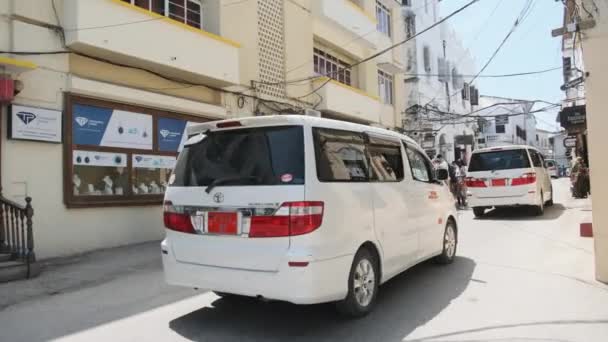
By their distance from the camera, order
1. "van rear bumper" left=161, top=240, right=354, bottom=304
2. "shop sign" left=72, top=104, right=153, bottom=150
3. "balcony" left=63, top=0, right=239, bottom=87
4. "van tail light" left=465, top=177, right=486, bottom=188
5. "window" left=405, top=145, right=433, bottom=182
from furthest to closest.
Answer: "van tail light" left=465, top=177, right=486, bottom=188
"shop sign" left=72, top=104, right=153, bottom=150
"balcony" left=63, top=0, right=239, bottom=87
"window" left=405, top=145, right=433, bottom=182
"van rear bumper" left=161, top=240, right=354, bottom=304

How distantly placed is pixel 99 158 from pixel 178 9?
4.53 m

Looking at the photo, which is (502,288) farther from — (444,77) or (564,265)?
(444,77)

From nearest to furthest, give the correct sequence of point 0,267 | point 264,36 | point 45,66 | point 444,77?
point 0,267, point 45,66, point 264,36, point 444,77

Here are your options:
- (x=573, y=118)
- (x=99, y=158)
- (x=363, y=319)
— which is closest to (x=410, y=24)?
(x=573, y=118)

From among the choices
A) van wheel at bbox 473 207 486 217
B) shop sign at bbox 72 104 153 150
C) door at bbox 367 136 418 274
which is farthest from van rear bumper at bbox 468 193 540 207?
shop sign at bbox 72 104 153 150

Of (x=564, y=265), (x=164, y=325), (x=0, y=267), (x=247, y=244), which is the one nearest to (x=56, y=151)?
(x=0, y=267)

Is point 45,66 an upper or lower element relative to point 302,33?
lower

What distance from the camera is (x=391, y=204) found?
16.9ft

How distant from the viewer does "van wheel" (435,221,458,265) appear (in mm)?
6910

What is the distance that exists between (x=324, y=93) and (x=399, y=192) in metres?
10.9

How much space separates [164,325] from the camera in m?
4.54

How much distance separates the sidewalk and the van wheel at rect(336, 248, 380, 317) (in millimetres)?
3963

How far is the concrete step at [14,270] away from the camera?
6.47 m

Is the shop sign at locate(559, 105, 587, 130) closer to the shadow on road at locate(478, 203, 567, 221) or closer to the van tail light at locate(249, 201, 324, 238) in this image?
the shadow on road at locate(478, 203, 567, 221)
